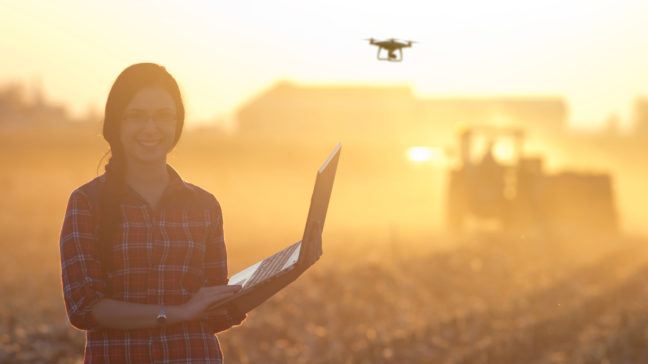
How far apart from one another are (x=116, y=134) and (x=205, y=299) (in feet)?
1.62

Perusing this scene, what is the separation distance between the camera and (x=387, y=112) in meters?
46.2

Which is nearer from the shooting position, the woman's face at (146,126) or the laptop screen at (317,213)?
the laptop screen at (317,213)

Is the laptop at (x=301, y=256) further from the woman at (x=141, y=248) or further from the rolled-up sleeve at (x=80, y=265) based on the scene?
the rolled-up sleeve at (x=80, y=265)

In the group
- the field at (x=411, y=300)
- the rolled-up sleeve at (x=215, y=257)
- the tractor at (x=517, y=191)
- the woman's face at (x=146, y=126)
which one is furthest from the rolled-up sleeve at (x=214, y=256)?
the tractor at (x=517, y=191)

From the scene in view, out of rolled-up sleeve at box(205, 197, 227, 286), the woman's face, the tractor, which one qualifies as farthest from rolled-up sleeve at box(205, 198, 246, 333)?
the tractor

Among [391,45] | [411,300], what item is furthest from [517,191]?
[391,45]

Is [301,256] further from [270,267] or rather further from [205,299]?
[205,299]

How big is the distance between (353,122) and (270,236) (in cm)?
3048

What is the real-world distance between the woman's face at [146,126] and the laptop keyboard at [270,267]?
40 centimetres

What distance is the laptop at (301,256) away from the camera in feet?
6.12

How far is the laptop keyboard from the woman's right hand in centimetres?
5

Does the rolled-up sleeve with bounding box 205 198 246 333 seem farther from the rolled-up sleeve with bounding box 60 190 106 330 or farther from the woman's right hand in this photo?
the rolled-up sleeve with bounding box 60 190 106 330

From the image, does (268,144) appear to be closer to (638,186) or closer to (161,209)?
(638,186)

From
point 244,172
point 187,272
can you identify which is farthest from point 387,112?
point 187,272
